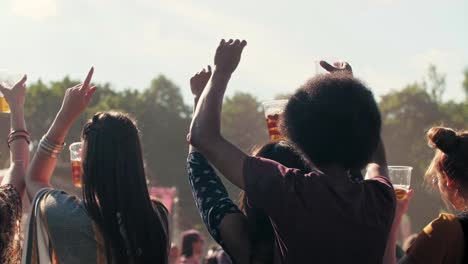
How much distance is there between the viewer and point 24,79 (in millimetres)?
3389

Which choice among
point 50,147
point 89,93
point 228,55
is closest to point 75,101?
point 89,93

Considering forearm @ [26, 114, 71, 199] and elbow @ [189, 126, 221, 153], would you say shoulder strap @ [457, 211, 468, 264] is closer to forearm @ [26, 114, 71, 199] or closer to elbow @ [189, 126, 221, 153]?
elbow @ [189, 126, 221, 153]

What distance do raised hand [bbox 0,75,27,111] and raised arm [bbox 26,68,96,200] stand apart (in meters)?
0.30

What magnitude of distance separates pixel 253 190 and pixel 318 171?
0.24 m

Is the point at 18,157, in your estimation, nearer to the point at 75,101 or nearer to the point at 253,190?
the point at 75,101

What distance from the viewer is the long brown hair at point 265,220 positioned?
2490 millimetres

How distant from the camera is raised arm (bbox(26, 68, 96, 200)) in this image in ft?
9.77

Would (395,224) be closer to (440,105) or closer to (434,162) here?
(434,162)

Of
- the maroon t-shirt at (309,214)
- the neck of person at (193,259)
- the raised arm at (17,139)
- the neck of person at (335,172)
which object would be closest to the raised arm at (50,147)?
the raised arm at (17,139)

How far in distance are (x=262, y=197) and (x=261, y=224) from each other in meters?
0.14

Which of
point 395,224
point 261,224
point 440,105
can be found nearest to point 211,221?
point 261,224

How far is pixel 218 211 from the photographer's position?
2.51m

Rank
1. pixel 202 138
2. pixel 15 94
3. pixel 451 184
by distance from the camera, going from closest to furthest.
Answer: pixel 202 138
pixel 451 184
pixel 15 94

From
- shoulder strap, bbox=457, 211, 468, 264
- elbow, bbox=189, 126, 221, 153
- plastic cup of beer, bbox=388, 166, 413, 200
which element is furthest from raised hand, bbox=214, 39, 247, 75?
plastic cup of beer, bbox=388, 166, 413, 200
